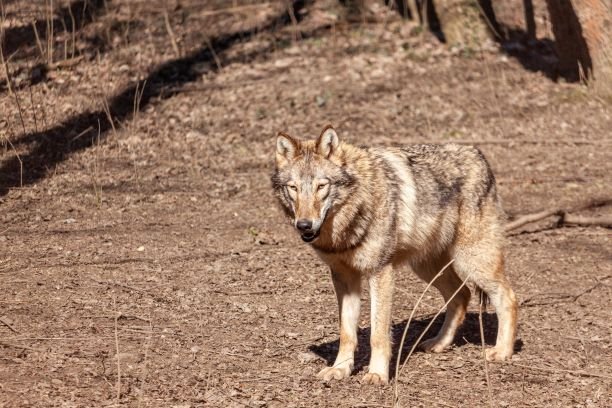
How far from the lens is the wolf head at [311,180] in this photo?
5.96 m

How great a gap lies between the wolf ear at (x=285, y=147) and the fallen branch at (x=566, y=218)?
3.59 metres

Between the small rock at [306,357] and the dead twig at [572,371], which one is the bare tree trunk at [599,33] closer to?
the dead twig at [572,371]

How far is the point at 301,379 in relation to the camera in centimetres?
636

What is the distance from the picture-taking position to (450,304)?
738 centimetres

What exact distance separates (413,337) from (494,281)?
855 mm

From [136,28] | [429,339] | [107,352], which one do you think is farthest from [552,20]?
[107,352]

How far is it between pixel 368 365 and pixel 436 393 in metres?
0.71

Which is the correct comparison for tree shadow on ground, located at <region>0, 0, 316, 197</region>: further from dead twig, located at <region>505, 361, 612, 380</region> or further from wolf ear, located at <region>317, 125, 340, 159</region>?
dead twig, located at <region>505, 361, 612, 380</region>

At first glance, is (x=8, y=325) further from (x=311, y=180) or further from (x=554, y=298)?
(x=554, y=298)

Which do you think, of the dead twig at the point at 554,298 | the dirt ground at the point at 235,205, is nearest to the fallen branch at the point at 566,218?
the dirt ground at the point at 235,205

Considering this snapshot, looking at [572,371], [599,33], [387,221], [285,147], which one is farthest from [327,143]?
[599,33]

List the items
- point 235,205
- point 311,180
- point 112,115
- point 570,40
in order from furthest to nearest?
point 570,40 < point 112,115 < point 235,205 < point 311,180

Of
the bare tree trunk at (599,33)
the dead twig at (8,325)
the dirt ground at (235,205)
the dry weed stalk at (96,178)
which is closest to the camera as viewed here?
the dirt ground at (235,205)

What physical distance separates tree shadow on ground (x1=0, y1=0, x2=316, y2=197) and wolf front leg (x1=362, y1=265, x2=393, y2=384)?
193 inches
